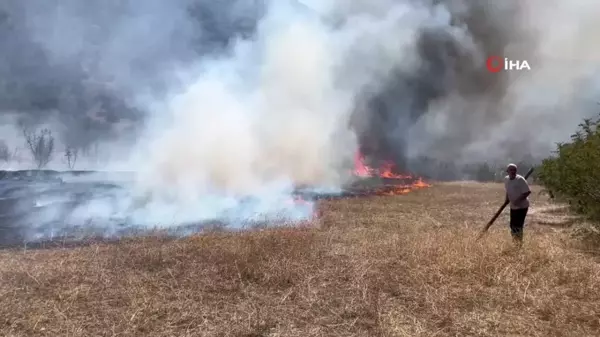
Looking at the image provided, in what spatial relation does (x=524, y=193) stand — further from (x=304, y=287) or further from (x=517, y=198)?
(x=304, y=287)

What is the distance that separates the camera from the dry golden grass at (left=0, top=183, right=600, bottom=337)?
5461 mm

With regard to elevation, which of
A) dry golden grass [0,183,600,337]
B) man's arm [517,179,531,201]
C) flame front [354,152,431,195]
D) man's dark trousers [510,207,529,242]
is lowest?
dry golden grass [0,183,600,337]

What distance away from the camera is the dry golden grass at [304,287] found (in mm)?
5461

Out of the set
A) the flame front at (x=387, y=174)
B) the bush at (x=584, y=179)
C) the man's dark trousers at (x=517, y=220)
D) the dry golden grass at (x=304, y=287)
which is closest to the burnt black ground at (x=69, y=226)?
the dry golden grass at (x=304, y=287)

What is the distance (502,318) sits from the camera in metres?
5.66

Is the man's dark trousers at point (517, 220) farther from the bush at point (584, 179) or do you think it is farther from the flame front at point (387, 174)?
the flame front at point (387, 174)

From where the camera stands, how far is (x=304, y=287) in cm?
694

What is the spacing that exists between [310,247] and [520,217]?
5.23 m

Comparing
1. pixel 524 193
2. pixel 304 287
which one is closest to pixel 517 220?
pixel 524 193

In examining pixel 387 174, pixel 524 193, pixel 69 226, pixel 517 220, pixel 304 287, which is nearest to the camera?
pixel 304 287

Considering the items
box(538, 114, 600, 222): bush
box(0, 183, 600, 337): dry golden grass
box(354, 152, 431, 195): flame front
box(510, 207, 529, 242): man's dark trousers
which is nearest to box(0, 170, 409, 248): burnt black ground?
box(0, 183, 600, 337): dry golden grass

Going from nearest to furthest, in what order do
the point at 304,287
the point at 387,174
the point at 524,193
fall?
the point at 304,287 < the point at 524,193 < the point at 387,174

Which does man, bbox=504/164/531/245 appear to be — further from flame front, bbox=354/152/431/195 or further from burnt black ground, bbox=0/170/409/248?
flame front, bbox=354/152/431/195

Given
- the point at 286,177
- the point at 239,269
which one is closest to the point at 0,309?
the point at 239,269
